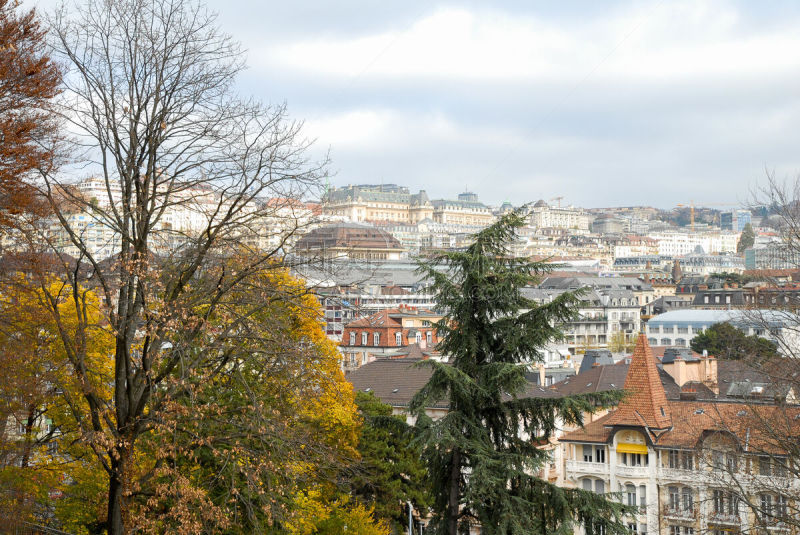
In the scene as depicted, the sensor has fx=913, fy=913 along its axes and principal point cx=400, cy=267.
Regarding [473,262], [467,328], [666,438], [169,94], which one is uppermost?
[169,94]

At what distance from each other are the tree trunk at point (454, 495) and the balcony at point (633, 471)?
22.0m

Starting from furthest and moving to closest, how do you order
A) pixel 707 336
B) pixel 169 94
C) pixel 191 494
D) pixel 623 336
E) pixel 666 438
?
pixel 623 336 < pixel 707 336 < pixel 666 438 < pixel 169 94 < pixel 191 494

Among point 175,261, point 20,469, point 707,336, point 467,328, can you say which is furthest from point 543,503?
point 707,336

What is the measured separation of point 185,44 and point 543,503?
8.81 m

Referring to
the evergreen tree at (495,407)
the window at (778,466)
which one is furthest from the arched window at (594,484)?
the evergreen tree at (495,407)

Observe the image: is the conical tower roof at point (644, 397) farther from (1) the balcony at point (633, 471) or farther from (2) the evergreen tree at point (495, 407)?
(2) the evergreen tree at point (495, 407)

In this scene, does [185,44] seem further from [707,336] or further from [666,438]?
[707,336]

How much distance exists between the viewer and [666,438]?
3469cm

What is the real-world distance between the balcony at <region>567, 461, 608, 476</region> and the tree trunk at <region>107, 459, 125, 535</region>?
91.3 feet

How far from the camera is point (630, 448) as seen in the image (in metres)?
35.6

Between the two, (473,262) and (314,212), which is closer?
(314,212)

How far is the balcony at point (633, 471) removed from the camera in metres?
35.1

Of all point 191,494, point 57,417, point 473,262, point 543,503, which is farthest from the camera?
point 57,417

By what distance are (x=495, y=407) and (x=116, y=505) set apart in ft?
20.8
